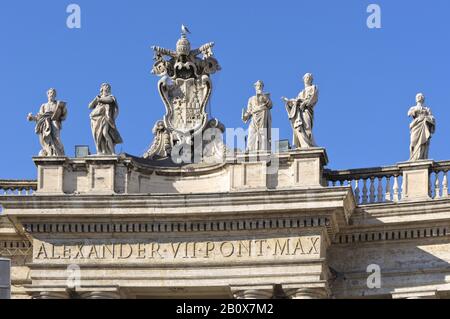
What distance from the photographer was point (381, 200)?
7044 cm

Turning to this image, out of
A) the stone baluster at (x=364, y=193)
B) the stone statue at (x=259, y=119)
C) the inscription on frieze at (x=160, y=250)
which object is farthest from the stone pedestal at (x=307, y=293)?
the stone statue at (x=259, y=119)

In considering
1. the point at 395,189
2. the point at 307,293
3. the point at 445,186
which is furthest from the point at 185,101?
the point at 445,186

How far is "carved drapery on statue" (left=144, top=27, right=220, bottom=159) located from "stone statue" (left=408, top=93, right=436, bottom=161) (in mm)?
5251

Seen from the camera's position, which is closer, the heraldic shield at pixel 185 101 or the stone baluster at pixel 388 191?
the stone baluster at pixel 388 191

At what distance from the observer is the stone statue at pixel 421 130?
230 feet

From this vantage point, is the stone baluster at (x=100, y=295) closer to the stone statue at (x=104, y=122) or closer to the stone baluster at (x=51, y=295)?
the stone baluster at (x=51, y=295)

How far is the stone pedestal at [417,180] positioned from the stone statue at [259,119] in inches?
129

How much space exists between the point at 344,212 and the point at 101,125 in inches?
250

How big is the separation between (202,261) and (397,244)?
15.5ft

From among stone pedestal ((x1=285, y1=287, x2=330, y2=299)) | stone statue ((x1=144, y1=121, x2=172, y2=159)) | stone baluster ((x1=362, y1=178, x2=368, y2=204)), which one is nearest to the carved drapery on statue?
stone statue ((x1=144, y1=121, x2=172, y2=159))
